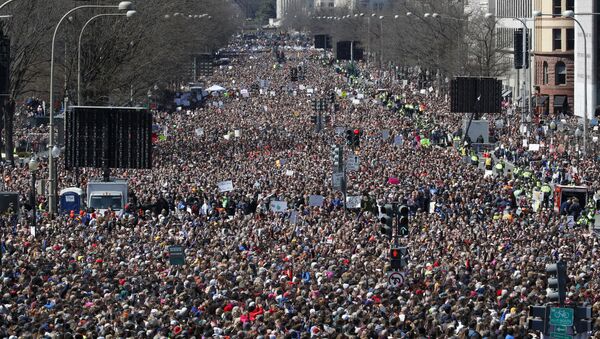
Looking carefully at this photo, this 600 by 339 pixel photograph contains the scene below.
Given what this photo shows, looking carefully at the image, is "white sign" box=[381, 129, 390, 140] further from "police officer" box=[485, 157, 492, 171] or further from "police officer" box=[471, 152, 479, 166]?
"police officer" box=[485, 157, 492, 171]

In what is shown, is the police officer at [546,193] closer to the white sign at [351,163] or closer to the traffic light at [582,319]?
the white sign at [351,163]

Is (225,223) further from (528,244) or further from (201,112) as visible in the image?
(201,112)

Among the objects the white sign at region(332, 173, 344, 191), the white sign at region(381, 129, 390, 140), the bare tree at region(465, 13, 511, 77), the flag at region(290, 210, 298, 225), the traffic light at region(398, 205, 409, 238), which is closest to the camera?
the traffic light at region(398, 205, 409, 238)

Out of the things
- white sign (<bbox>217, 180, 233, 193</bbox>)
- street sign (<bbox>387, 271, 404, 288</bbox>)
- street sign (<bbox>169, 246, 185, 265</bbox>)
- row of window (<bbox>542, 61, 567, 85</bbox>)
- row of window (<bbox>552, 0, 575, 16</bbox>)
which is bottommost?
street sign (<bbox>387, 271, 404, 288</bbox>)

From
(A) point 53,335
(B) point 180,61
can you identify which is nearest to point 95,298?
(A) point 53,335

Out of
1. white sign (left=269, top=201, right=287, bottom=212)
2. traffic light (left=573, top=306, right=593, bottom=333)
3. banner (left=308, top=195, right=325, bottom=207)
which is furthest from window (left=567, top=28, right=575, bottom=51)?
traffic light (left=573, top=306, right=593, bottom=333)

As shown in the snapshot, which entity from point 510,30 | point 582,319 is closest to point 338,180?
point 582,319

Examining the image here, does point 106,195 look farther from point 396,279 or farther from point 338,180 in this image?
point 396,279

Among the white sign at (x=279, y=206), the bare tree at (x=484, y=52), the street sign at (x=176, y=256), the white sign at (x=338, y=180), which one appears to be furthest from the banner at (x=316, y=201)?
the bare tree at (x=484, y=52)
